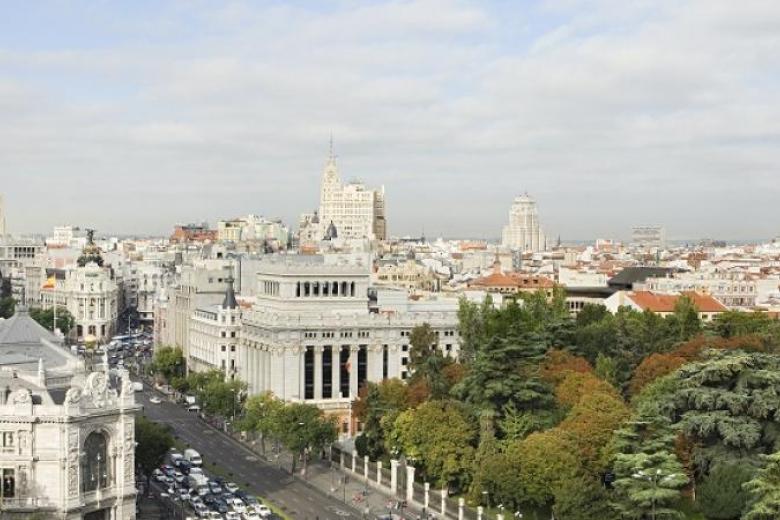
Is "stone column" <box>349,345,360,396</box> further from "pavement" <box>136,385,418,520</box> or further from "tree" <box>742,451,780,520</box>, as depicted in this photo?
"tree" <box>742,451,780,520</box>

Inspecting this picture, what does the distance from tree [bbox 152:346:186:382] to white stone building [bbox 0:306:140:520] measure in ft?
217

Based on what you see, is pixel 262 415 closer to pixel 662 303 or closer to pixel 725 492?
pixel 725 492

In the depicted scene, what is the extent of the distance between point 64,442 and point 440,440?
25.4 meters

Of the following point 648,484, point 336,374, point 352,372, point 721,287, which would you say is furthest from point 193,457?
point 721,287

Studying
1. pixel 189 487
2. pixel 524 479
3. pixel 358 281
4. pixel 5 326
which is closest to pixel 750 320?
pixel 358 281

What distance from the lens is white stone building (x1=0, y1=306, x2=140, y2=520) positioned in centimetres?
6769

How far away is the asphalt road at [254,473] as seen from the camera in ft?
268

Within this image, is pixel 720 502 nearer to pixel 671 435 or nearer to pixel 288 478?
pixel 671 435

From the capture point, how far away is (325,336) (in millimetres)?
111375

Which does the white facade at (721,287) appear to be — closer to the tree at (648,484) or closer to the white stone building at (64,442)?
the tree at (648,484)

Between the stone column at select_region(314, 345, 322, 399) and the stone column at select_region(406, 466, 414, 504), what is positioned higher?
the stone column at select_region(314, 345, 322, 399)

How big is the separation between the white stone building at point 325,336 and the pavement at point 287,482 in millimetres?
8246

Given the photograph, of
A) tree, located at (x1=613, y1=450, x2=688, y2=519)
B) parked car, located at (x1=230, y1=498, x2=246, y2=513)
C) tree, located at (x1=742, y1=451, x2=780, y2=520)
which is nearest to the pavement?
parked car, located at (x1=230, y1=498, x2=246, y2=513)

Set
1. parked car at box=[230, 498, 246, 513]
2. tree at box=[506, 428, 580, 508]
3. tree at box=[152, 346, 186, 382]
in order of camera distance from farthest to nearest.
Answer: tree at box=[152, 346, 186, 382], parked car at box=[230, 498, 246, 513], tree at box=[506, 428, 580, 508]
